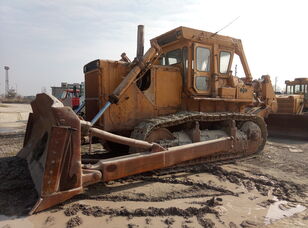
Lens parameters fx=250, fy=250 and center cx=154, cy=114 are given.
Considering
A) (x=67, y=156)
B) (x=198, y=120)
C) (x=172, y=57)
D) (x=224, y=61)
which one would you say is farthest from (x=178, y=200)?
(x=224, y=61)

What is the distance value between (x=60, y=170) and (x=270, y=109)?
699cm

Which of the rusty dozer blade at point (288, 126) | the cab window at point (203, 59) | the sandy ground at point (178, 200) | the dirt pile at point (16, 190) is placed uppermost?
the cab window at point (203, 59)

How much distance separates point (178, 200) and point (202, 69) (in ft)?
10.9

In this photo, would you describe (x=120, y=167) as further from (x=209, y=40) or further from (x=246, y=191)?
(x=209, y=40)

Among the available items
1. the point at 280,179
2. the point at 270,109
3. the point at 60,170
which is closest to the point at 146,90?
the point at 60,170

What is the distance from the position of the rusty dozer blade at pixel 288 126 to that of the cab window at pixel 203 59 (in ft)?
18.5

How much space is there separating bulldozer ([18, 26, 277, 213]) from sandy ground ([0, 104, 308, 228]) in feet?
0.95

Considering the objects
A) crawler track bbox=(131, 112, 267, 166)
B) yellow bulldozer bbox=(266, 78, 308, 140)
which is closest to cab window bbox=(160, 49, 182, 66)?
crawler track bbox=(131, 112, 267, 166)

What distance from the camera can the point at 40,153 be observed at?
13.4 feet

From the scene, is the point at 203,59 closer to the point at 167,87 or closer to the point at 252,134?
the point at 167,87

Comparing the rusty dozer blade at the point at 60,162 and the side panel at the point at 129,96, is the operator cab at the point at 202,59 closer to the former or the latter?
the side panel at the point at 129,96

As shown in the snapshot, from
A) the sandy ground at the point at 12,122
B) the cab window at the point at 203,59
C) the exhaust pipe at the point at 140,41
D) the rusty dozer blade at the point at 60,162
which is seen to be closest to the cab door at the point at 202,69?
the cab window at the point at 203,59

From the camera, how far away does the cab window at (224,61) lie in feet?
20.6

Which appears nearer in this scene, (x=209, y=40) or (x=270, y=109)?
(x=209, y=40)
